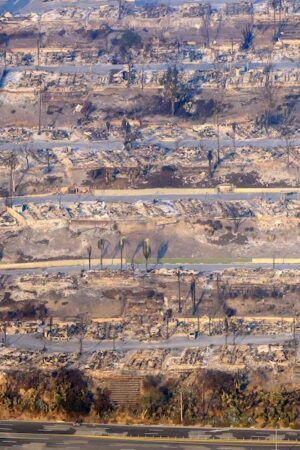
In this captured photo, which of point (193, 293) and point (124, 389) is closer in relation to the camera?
point (124, 389)

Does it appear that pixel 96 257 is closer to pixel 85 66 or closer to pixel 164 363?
pixel 164 363

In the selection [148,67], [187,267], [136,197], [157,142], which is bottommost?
[187,267]

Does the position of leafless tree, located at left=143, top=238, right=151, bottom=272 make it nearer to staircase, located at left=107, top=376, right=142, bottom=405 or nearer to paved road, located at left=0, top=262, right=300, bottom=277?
paved road, located at left=0, top=262, right=300, bottom=277

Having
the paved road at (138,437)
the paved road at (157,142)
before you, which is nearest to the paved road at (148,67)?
the paved road at (157,142)

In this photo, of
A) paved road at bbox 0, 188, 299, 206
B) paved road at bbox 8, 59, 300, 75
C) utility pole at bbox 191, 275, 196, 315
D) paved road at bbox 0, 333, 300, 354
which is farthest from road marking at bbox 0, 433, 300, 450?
paved road at bbox 8, 59, 300, 75

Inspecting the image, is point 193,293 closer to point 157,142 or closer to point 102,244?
point 102,244

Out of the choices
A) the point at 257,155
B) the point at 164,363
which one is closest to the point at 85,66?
the point at 257,155

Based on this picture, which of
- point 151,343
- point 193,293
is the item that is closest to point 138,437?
point 151,343

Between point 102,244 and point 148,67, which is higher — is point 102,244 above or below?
below
